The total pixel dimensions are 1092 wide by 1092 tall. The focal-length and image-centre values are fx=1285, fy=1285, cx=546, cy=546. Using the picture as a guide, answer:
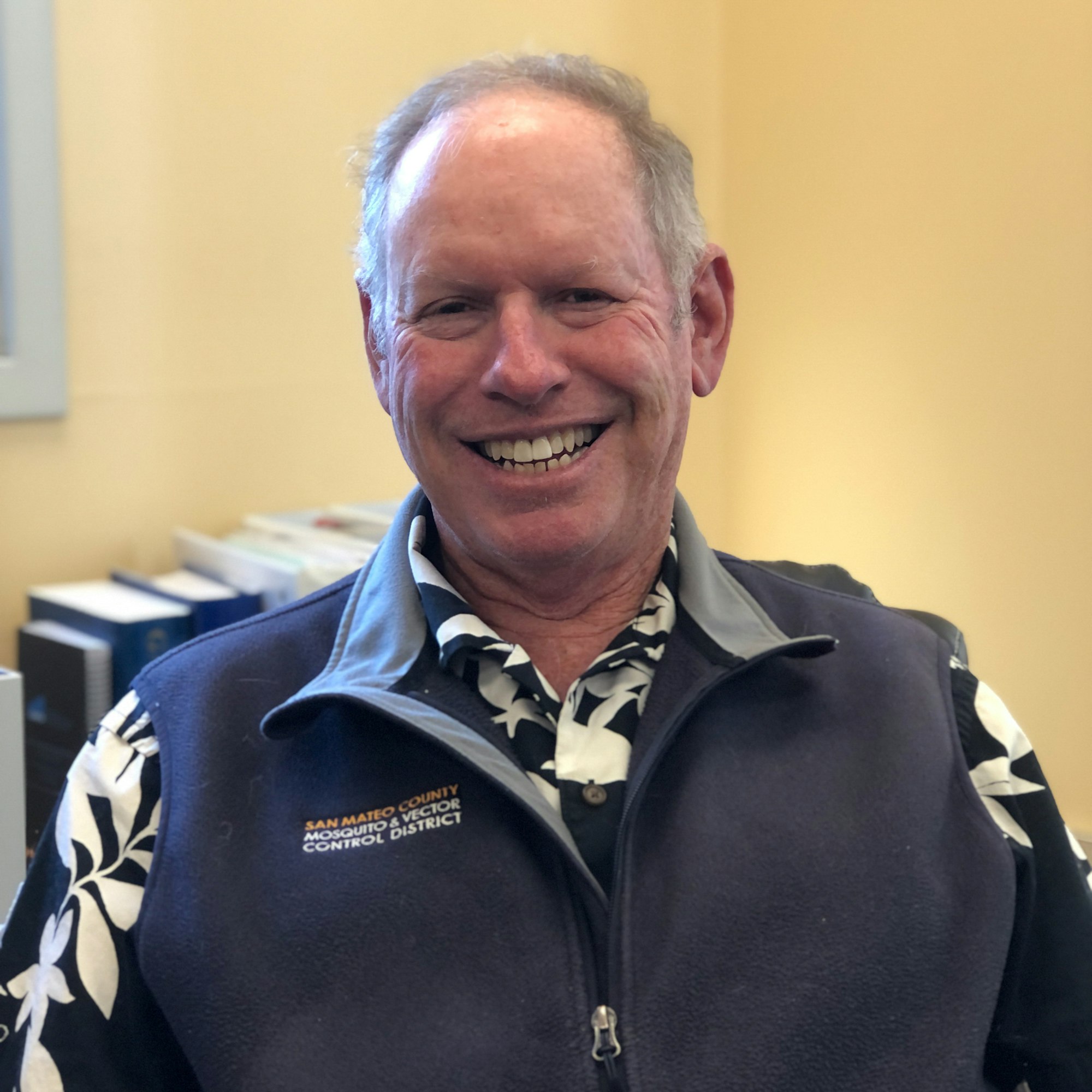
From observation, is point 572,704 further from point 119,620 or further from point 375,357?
point 119,620

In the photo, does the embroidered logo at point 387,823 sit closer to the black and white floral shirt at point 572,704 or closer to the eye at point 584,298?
the black and white floral shirt at point 572,704

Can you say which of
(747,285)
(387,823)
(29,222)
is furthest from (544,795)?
(747,285)

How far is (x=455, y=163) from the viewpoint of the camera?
1.01 meters

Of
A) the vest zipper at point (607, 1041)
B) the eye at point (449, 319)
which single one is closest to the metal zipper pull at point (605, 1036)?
the vest zipper at point (607, 1041)

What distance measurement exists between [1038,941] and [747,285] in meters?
1.94

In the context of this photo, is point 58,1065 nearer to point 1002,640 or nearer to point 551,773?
point 551,773

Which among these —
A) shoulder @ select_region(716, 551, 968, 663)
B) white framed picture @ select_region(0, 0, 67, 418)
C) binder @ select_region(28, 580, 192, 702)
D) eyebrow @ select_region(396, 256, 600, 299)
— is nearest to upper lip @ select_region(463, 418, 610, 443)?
Answer: eyebrow @ select_region(396, 256, 600, 299)

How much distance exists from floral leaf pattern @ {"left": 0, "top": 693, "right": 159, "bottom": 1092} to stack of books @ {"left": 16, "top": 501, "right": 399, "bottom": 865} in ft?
1.70

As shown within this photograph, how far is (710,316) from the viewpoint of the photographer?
45.4 inches

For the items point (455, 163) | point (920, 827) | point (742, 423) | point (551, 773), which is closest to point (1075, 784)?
point (742, 423)

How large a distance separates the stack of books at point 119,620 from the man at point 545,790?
551mm

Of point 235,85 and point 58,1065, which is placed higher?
point 235,85

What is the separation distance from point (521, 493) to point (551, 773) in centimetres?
22

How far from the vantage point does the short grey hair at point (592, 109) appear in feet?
3.47
